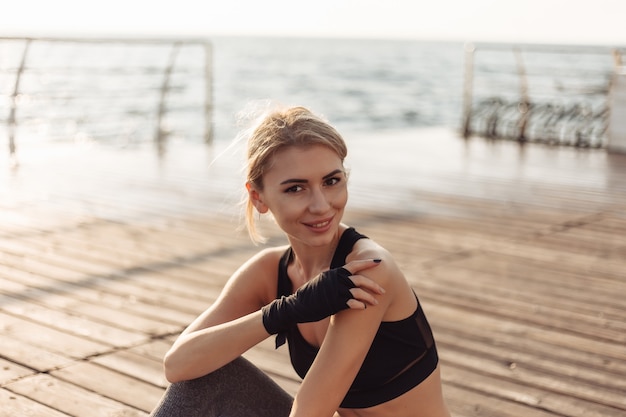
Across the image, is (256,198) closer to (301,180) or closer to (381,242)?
(301,180)

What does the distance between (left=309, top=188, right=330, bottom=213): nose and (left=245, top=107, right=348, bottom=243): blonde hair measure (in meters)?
0.11

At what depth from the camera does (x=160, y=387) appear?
3.07 metres

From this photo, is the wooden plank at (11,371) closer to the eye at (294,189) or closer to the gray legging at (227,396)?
the gray legging at (227,396)

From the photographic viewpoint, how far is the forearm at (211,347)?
7.00 feet

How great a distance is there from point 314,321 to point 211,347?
0.35 metres

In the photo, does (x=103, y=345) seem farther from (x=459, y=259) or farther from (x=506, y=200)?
(x=506, y=200)

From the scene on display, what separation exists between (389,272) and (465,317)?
6.63ft

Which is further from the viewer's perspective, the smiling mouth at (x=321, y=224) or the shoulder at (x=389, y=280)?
the smiling mouth at (x=321, y=224)

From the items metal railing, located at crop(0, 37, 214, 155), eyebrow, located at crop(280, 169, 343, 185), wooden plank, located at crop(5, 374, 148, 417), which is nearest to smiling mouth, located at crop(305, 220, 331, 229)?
eyebrow, located at crop(280, 169, 343, 185)

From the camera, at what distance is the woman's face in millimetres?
2086

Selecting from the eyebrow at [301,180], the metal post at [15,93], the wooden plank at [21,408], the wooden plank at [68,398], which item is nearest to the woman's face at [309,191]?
the eyebrow at [301,180]

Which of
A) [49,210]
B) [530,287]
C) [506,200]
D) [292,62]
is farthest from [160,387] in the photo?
[292,62]

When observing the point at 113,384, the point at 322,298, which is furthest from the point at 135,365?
the point at 322,298

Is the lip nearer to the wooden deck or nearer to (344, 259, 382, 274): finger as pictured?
(344, 259, 382, 274): finger
